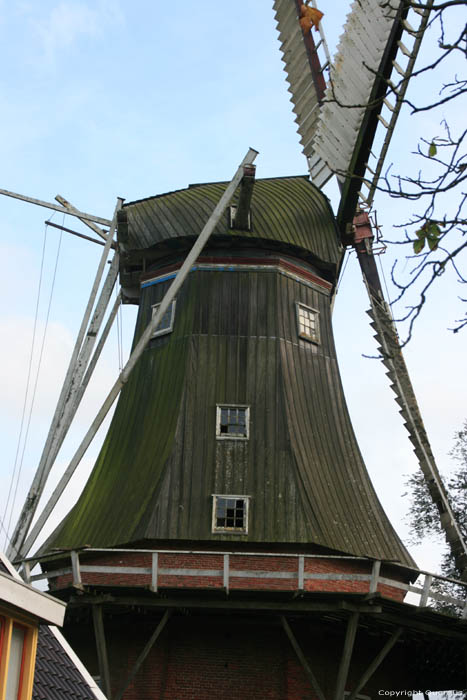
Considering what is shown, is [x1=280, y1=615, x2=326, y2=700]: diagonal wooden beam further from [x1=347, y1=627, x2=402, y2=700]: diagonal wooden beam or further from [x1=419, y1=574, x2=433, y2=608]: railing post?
[x1=419, y1=574, x2=433, y2=608]: railing post

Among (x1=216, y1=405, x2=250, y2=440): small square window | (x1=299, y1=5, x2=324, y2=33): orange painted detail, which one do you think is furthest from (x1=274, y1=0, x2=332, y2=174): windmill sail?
(x1=216, y1=405, x2=250, y2=440): small square window

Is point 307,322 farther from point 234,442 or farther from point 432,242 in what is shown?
point 432,242

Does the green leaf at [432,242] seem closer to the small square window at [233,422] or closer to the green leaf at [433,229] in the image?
the green leaf at [433,229]

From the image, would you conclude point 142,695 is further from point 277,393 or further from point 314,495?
point 277,393

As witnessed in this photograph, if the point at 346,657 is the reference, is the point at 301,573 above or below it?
above

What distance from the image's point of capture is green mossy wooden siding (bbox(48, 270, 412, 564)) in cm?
1538

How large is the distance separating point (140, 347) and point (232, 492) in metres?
2.77

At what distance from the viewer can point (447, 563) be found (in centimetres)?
2095

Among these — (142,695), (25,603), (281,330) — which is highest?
(281,330)

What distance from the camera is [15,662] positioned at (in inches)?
293

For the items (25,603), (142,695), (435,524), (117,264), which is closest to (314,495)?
(142,695)

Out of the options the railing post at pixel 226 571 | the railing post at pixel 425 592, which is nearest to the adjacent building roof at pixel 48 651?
the railing post at pixel 226 571

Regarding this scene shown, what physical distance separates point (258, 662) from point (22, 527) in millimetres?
3976

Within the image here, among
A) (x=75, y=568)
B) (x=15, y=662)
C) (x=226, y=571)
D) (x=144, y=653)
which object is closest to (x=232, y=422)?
(x=226, y=571)
